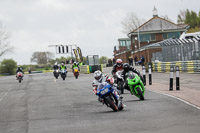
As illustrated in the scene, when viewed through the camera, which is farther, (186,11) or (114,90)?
(186,11)

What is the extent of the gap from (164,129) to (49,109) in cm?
682

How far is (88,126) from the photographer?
9875 mm

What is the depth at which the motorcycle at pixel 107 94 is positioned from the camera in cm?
1242

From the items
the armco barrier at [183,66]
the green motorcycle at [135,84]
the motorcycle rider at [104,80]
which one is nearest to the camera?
the motorcycle rider at [104,80]

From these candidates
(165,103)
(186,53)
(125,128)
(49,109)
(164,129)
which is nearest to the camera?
(164,129)

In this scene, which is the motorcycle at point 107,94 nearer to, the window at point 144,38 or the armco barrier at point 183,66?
the armco barrier at point 183,66

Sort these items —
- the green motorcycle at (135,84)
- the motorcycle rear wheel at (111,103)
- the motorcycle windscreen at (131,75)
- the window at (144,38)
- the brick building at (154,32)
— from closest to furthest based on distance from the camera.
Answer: the motorcycle rear wheel at (111,103), the green motorcycle at (135,84), the motorcycle windscreen at (131,75), the brick building at (154,32), the window at (144,38)

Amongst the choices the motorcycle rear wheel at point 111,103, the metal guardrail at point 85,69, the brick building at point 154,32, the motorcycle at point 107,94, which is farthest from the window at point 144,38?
the motorcycle rear wheel at point 111,103

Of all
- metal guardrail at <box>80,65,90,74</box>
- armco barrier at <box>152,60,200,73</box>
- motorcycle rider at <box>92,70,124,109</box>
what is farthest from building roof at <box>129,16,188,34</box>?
motorcycle rider at <box>92,70,124,109</box>

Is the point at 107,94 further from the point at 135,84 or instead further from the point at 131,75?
the point at 131,75

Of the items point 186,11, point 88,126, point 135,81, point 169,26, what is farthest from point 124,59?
point 88,126

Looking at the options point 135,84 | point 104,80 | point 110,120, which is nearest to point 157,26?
point 135,84

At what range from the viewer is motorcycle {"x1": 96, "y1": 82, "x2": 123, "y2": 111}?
12.4 meters

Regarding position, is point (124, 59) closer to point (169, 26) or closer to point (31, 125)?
point (169, 26)
